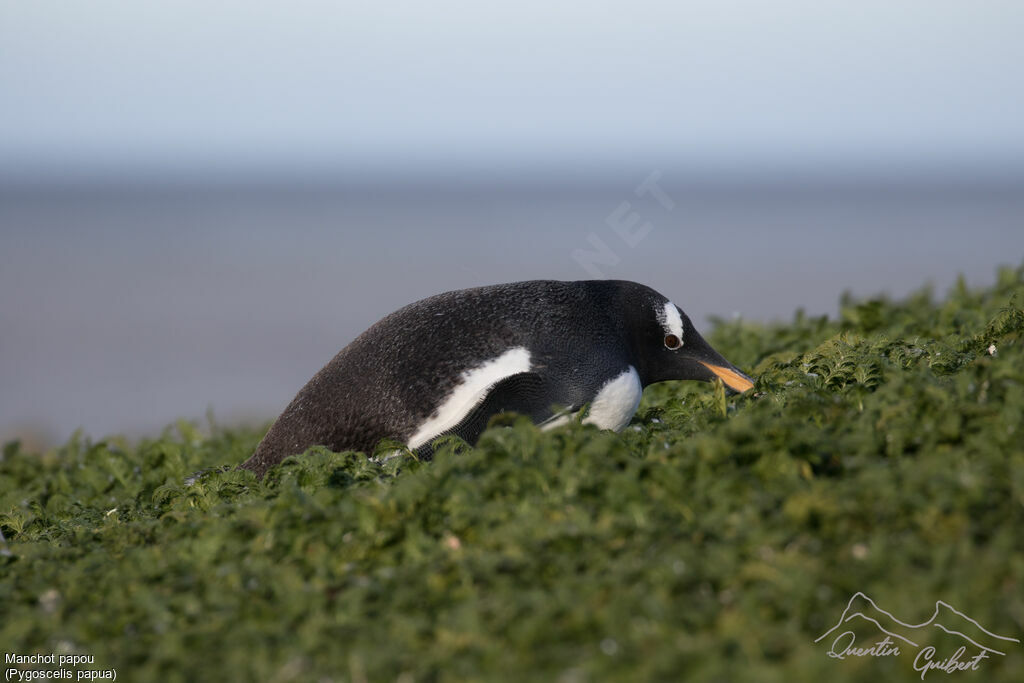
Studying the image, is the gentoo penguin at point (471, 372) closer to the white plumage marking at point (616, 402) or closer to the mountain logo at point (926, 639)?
the white plumage marking at point (616, 402)

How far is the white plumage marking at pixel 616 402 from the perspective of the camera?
6.21 meters

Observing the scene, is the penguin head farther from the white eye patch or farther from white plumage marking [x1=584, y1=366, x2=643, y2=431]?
white plumage marking [x1=584, y1=366, x2=643, y2=431]

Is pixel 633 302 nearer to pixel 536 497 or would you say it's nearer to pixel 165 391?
pixel 536 497

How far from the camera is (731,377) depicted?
683 centimetres

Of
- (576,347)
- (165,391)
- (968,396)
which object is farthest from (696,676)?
(165,391)

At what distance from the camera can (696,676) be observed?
3.00 metres

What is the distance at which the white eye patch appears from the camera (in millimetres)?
6734

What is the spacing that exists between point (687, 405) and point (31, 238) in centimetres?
4550

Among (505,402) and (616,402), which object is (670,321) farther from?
(505,402)

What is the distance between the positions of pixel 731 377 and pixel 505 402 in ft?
5.59

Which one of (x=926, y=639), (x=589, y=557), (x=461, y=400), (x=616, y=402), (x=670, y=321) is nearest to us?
(x=926, y=639)

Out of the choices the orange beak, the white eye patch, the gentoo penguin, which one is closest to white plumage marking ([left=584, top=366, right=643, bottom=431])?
the gentoo penguin

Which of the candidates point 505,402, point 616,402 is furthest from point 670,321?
point 505,402

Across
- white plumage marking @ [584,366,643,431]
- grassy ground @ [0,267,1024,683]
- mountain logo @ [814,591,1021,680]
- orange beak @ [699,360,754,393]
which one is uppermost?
grassy ground @ [0,267,1024,683]
